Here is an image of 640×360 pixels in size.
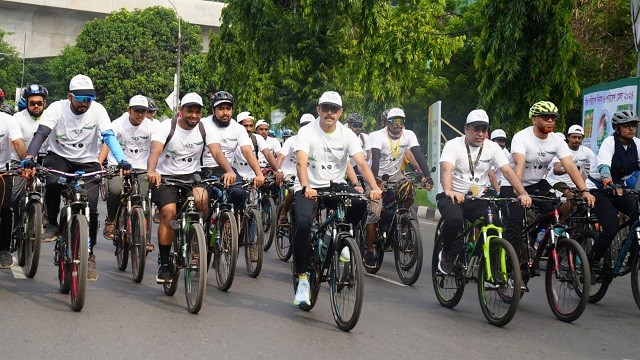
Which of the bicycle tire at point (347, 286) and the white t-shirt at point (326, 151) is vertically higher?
the white t-shirt at point (326, 151)

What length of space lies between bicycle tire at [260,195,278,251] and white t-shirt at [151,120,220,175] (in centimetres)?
357

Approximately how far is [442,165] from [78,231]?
3220 millimetres

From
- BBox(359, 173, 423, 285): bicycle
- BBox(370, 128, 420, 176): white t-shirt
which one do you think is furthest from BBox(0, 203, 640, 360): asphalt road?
BBox(370, 128, 420, 176): white t-shirt

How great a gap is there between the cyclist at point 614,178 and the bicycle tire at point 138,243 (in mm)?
4155

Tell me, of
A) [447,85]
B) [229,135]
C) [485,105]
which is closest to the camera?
[229,135]

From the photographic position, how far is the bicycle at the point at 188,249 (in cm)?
849

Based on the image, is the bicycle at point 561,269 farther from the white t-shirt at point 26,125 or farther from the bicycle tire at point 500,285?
the white t-shirt at point 26,125

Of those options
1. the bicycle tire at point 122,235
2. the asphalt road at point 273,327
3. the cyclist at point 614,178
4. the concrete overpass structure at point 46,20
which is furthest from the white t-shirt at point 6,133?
the concrete overpass structure at point 46,20

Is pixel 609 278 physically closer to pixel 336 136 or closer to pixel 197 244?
pixel 336 136

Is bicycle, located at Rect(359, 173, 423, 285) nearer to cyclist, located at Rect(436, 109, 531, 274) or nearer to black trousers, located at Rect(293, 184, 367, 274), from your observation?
cyclist, located at Rect(436, 109, 531, 274)

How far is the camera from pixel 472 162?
9758mm

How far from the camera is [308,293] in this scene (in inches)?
343

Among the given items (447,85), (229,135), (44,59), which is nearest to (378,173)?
(229,135)

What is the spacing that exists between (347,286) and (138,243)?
2.98 metres
